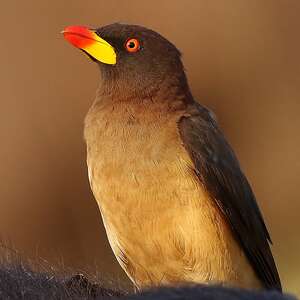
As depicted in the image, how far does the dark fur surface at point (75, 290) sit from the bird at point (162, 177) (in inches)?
59.4

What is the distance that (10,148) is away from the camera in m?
13.3

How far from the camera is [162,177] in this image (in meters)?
6.99

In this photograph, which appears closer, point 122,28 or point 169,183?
point 169,183

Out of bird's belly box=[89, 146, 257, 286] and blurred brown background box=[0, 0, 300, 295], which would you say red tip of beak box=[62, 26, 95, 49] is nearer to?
bird's belly box=[89, 146, 257, 286]

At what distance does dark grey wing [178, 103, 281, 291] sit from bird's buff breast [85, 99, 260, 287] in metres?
0.08

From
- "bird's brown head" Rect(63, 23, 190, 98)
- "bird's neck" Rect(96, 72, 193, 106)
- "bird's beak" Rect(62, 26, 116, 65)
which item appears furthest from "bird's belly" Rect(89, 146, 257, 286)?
"bird's beak" Rect(62, 26, 116, 65)

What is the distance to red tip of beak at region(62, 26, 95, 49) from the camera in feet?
25.2

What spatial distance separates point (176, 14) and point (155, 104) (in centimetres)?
651

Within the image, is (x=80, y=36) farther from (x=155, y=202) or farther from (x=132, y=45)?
(x=155, y=202)

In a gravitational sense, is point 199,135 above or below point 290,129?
above

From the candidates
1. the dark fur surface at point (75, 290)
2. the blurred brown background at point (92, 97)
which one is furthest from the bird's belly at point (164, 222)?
the blurred brown background at point (92, 97)

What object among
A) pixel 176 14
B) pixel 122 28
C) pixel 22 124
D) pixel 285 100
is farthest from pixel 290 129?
pixel 122 28

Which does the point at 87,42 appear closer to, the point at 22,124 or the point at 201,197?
the point at 201,197

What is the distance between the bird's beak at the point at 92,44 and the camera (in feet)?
25.2
